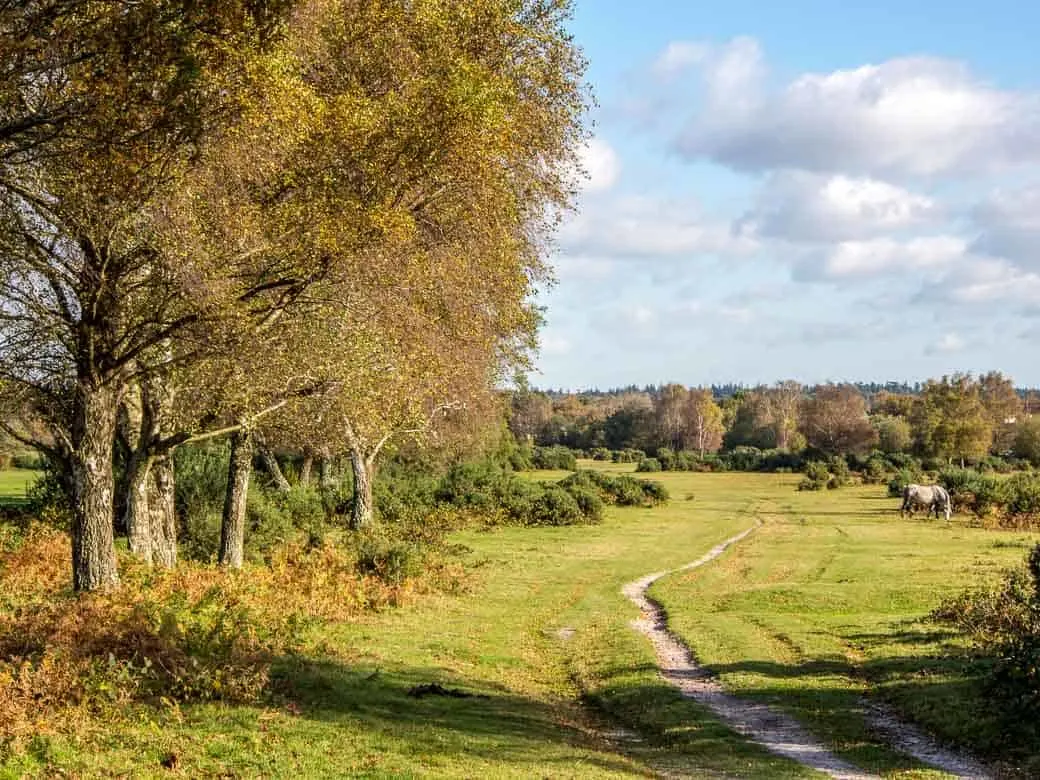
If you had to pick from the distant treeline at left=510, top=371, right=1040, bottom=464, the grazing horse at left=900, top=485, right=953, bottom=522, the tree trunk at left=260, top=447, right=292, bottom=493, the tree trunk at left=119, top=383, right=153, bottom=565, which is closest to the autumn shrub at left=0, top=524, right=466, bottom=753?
the tree trunk at left=119, top=383, right=153, bottom=565

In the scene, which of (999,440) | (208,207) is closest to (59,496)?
(208,207)

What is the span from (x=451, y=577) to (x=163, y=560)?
9284 mm

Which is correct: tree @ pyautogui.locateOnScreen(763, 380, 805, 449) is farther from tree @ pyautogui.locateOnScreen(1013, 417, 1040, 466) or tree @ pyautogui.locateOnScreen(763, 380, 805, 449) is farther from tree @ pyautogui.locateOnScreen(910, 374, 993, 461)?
tree @ pyautogui.locateOnScreen(910, 374, 993, 461)

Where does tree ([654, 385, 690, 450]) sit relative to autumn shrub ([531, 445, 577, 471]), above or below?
above

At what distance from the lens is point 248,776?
11.2 metres

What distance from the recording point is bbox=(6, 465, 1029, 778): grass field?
483 inches

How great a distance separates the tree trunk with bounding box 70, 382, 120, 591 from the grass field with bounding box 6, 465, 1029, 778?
4546mm

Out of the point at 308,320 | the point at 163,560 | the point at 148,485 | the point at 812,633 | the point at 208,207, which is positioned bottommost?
the point at 812,633

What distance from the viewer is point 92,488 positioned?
17844 mm

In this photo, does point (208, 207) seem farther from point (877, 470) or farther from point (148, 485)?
point (877, 470)

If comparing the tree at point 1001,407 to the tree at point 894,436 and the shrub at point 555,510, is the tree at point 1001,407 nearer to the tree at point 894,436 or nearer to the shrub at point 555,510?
the tree at point 894,436

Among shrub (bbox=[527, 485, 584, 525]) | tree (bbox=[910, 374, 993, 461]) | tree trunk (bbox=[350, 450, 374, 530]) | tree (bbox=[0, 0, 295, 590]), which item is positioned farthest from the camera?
tree (bbox=[910, 374, 993, 461])

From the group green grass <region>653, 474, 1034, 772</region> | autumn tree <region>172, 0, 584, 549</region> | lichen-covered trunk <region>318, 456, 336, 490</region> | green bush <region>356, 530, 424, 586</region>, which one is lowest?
green grass <region>653, 474, 1034, 772</region>

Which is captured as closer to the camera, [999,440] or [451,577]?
[451,577]
